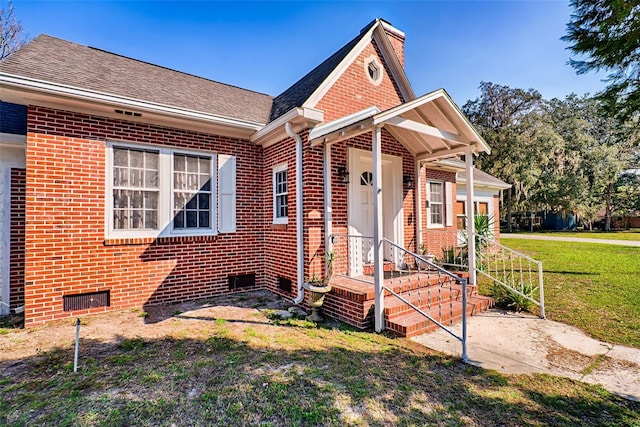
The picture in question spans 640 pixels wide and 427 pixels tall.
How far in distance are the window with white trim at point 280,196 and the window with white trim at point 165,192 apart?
0.98 meters

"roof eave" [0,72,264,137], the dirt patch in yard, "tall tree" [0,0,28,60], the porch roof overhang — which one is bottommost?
the dirt patch in yard

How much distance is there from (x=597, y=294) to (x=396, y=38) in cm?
821

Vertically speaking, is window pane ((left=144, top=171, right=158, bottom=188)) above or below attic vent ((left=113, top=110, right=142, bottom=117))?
below

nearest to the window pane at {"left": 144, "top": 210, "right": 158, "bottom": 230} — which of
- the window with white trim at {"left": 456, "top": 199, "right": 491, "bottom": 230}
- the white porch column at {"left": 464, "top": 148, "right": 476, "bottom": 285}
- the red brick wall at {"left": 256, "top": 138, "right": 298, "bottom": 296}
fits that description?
the red brick wall at {"left": 256, "top": 138, "right": 298, "bottom": 296}

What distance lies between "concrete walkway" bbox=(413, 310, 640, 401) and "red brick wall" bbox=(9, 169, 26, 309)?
7.38m

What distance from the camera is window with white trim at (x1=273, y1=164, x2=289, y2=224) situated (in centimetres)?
650

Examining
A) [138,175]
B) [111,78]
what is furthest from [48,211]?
[111,78]

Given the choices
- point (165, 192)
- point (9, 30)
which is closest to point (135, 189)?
point (165, 192)

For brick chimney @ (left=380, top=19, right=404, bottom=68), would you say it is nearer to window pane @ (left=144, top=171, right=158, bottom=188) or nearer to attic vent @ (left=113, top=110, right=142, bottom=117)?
attic vent @ (left=113, top=110, right=142, bottom=117)

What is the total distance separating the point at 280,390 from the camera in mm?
3027

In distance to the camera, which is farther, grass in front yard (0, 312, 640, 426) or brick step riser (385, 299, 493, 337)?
brick step riser (385, 299, 493, 337)

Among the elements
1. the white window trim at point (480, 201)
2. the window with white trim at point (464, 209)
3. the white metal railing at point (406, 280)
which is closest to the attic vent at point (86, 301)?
the white metal railing at point (406, 280)

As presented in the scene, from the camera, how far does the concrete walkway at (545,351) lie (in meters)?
3.51

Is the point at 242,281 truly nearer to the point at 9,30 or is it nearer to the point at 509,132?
the point at 9,30
